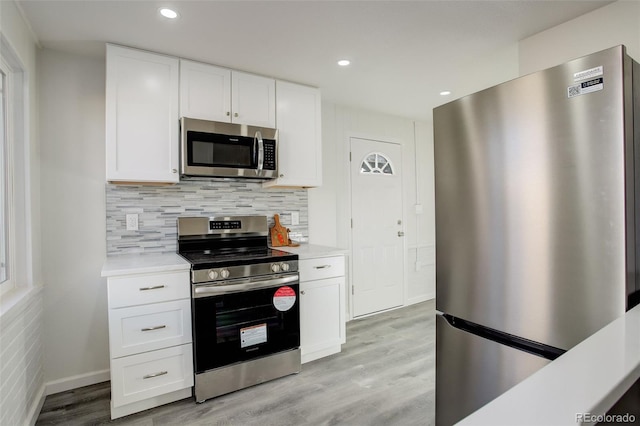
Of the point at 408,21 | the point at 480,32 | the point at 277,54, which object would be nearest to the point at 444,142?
the point at 408,21

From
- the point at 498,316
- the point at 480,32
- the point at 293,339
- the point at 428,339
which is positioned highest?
the point at 480,32

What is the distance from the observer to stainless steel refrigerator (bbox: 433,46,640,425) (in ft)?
3.58

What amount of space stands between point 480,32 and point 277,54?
4.54ft

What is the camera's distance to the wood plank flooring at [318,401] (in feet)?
6.53

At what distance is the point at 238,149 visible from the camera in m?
2.60

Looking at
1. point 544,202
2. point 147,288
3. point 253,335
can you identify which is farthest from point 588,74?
point 147,288

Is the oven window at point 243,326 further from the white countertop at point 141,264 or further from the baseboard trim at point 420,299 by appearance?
the baseboard trim at point 420,299

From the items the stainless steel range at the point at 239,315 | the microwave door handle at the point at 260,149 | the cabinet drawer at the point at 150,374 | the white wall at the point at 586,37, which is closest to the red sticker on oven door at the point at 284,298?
the stainless steel range at the point at 239,315

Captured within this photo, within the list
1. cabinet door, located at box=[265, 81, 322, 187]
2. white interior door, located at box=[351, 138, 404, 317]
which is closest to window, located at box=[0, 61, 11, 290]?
cabinet door, located at box=[265, 81, 322, 187]

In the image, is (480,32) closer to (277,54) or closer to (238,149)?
(277,54)

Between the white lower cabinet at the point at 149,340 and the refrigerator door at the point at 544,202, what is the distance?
65.6 inches

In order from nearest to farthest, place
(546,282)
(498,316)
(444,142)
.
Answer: (546,282)
(498,316)
(444,142)

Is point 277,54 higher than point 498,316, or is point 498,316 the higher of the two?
point 277,54

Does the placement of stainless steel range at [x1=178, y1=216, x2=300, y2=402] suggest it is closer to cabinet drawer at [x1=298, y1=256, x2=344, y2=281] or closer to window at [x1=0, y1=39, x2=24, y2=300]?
cabinet drawer at [x1=298, y1=256, x2=344, y2=281]
